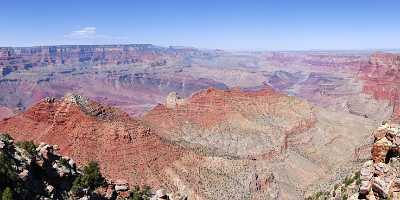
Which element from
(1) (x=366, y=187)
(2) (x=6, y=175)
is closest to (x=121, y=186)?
(2) (x=6, y=175)

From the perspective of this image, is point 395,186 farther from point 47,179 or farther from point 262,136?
point 262,136

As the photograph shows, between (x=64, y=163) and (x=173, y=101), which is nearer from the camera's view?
(x=64, y=163)

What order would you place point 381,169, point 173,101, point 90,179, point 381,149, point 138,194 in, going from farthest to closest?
point 173,101, point 138,194, point 90,179, point 381,149, point 381,169

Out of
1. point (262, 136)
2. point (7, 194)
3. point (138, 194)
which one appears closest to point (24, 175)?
point (7, 194)

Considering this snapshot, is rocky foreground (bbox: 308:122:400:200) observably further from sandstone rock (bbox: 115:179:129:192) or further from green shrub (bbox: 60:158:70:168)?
sandstone rock (bbox: 115:179:129:192)

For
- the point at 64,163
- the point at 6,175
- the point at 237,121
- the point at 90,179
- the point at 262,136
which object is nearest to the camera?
the point at 6,175

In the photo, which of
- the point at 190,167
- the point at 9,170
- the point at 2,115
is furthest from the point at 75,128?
the point at 2,115

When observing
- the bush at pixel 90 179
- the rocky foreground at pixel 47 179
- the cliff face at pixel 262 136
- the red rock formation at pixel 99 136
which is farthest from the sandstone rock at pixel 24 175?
the cliff face at pixel 262 136

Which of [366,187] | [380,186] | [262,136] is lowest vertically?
[262,136]

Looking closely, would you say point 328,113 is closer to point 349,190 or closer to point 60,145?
point 60,145

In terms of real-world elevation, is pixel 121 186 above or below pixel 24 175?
below
